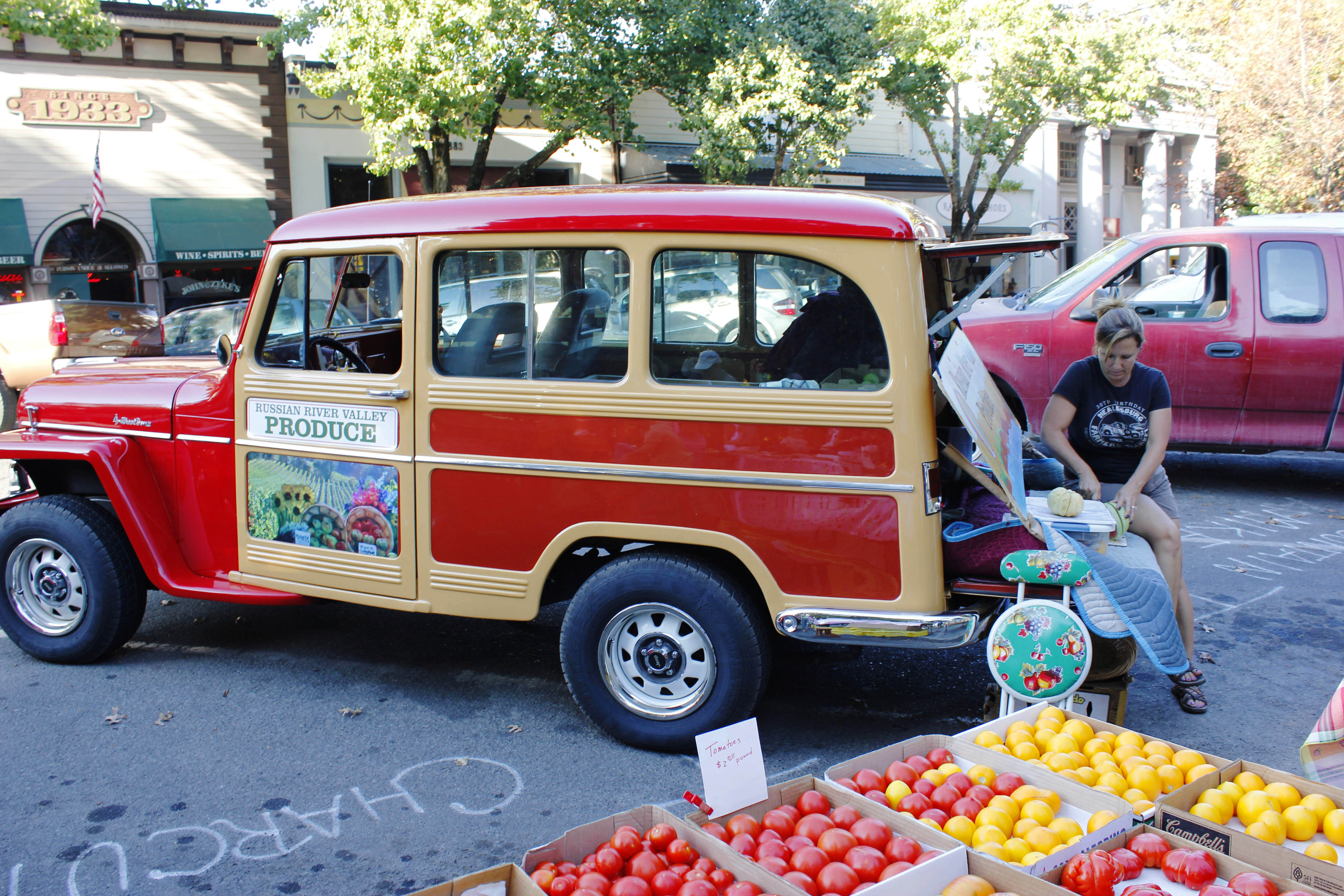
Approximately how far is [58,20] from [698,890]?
17.4 m

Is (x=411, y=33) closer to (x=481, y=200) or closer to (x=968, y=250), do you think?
(x=481, y=200)

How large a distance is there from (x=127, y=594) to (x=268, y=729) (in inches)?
43.5

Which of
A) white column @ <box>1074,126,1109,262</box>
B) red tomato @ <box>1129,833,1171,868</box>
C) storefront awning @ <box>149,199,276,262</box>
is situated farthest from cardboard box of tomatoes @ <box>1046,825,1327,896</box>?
white column @ <box>1074,126,1109,262</box>

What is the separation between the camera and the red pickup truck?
7805 mm

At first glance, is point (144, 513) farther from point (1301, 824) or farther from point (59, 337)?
point (59, 337)

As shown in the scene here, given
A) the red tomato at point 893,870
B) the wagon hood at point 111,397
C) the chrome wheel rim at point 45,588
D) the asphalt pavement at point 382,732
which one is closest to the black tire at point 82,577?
the chrome wheel rim at point 45,588

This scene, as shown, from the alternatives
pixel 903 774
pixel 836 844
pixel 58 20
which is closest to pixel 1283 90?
pixel 58 20

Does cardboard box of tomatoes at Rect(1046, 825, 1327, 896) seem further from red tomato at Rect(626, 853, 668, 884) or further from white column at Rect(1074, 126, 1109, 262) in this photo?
white column at Rect(1074, 126, 1109, 262)

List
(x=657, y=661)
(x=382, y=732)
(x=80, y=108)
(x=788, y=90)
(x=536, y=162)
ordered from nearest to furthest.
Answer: (x=657, y=661)
(x=382, y=732)
(x=788, y=90)
(x=80, y=108)
(x=536, y=162)

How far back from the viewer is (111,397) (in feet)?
15.9

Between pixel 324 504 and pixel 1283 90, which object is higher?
pixel 1283 90

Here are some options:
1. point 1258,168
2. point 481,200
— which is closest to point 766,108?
point 1258,168

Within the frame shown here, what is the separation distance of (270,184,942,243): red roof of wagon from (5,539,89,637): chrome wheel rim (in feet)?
6.60

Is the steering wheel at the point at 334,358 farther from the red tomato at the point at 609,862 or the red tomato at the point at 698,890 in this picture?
the red tomato at the point at 698,890
